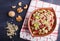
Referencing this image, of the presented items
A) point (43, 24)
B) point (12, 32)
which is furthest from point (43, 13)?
point (12, 32)

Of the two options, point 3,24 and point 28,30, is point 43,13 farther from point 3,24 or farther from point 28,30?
point 3,24

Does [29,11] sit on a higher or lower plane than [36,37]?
higher

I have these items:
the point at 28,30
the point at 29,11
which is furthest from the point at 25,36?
the point at 29,11

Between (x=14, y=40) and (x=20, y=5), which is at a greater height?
(x=20, y=5)

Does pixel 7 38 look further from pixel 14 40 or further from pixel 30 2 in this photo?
pixel 30 2

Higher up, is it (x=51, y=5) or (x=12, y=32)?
(x=51, y=5)

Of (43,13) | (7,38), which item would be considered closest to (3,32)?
(7,38)

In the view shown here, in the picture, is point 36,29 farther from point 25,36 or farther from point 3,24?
point 3,24
